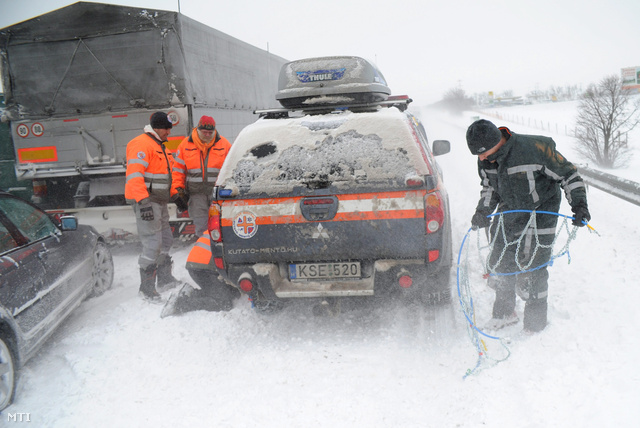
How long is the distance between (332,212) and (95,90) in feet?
17.6

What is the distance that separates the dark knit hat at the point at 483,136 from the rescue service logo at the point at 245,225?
75.9 inches

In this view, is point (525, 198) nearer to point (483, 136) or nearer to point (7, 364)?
point (483, 136)

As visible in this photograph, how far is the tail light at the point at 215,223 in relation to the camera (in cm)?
384

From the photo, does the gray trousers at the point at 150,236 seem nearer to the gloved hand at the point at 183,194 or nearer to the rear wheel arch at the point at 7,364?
the gloved hand at the point at 183,194

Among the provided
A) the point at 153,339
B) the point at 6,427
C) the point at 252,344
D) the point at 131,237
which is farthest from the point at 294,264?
the point at 131,237

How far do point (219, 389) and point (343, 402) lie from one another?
978 millimetres

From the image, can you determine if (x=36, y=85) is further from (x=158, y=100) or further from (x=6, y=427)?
(x=6, y=427)

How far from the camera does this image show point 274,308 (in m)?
4.69

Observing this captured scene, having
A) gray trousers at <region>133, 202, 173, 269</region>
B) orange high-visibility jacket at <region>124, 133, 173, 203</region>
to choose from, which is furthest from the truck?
gray trousers at <region>133, 202, 173, 269</region>

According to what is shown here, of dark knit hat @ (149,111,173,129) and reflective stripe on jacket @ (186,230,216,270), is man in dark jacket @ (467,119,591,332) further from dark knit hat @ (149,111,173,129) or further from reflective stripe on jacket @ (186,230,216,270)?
dark knit hat @ (149,111,173,129)

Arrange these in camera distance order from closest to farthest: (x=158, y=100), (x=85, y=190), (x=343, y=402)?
(x=343, y=402) → (x=158, y=100) → (x=85, y=190)

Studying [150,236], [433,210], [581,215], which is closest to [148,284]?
[150,236]

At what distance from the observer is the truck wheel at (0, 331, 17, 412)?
10.7 feet

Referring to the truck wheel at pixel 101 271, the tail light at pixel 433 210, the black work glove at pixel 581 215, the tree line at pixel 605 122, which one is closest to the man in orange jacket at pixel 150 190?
the truck wheel at pixel 101 271
